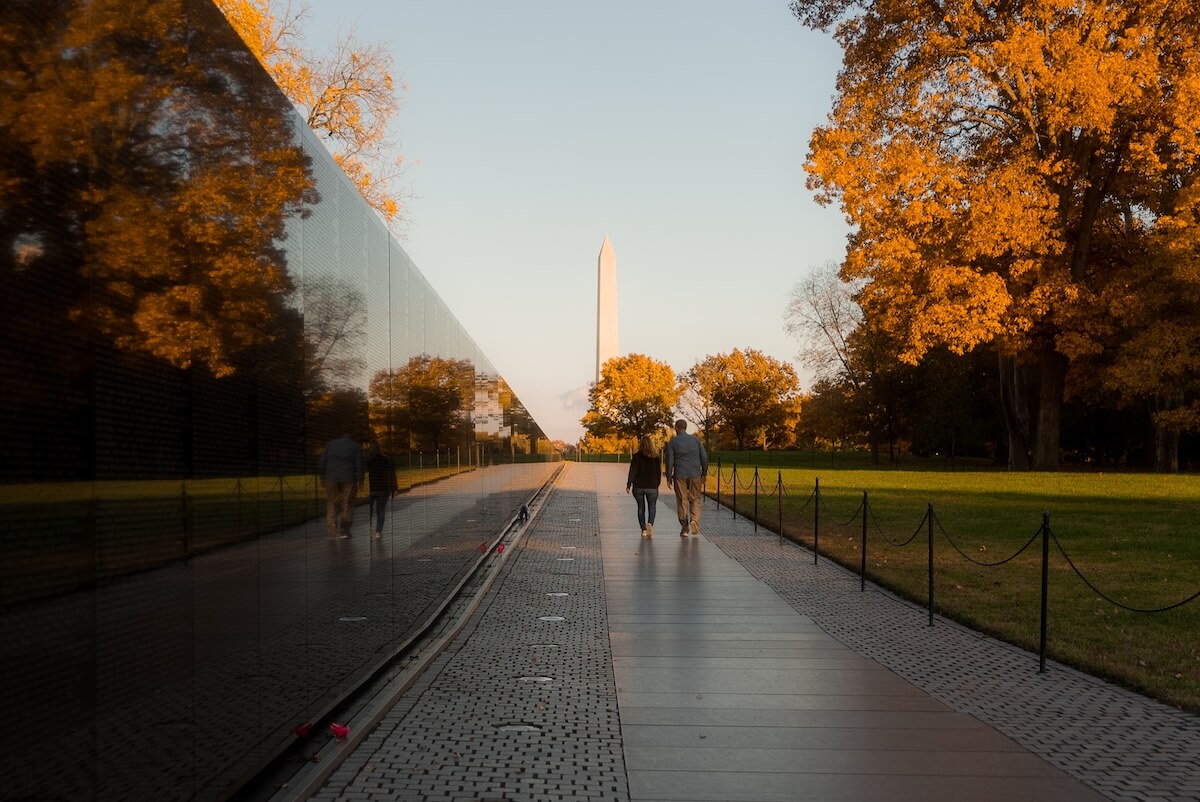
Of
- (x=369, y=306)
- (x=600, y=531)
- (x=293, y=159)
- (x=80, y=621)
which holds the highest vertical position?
(x=293, y=159)

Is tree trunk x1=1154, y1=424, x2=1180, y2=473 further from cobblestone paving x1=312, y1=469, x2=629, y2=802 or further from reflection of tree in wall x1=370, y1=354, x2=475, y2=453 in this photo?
cobblestone paving x1=312, y1=469, x2=629, y2=802

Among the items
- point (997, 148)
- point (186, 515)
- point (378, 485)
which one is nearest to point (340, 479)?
point (378, 485)

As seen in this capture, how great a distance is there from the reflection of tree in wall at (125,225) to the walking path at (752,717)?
7.69 ft

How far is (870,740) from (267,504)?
3.56 m

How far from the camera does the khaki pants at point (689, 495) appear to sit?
1948 centimetres

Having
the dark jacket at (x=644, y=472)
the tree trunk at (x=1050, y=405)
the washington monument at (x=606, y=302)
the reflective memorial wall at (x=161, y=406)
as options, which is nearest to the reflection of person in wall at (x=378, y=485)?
the reflective memorial wall at (x=161, y=406)

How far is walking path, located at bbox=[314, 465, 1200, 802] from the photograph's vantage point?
5.52m

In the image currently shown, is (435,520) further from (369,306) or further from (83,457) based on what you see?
(83,457)

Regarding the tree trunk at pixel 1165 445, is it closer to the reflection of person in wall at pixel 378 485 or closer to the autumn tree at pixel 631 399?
the reflection of person in wall at pixel 378 485

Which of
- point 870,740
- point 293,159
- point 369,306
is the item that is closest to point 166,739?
point 293,159

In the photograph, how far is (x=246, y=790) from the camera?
16.3 ft

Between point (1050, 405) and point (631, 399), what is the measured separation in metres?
72.0

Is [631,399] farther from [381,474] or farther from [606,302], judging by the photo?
[381,474]

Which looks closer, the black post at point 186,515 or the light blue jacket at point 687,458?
the black post at point 186,515
